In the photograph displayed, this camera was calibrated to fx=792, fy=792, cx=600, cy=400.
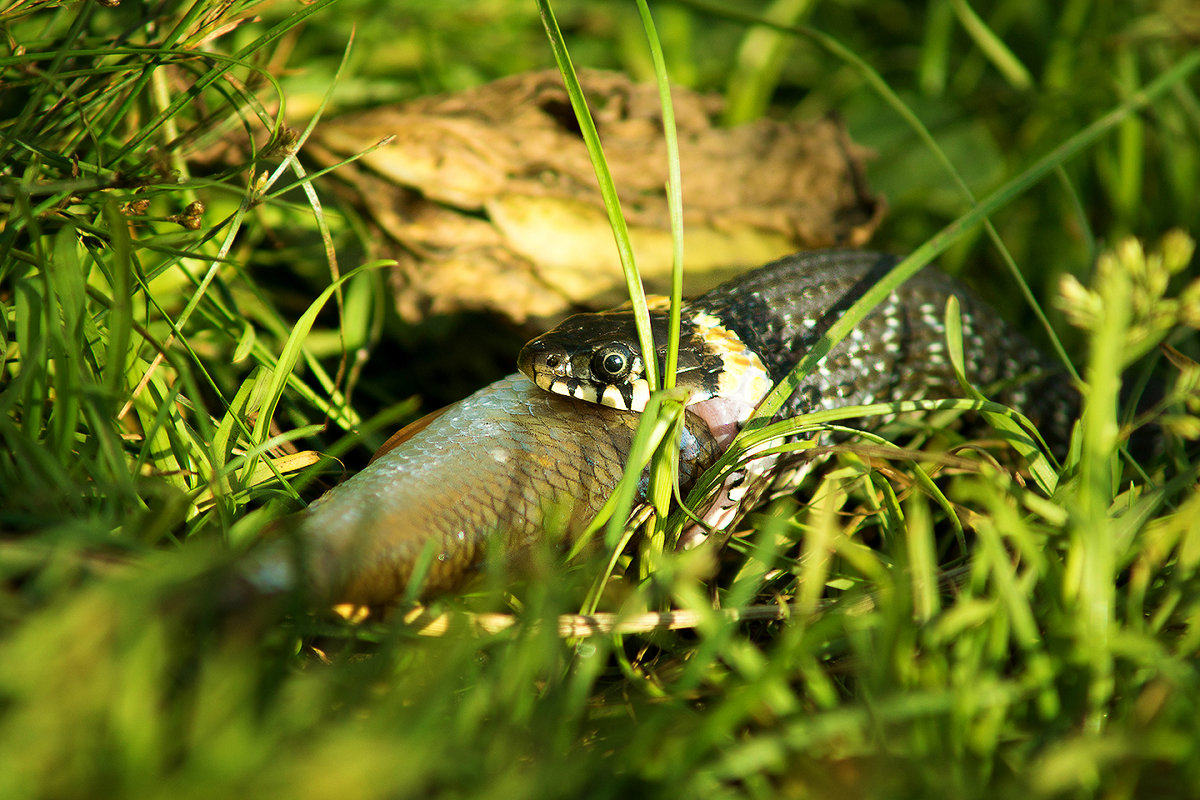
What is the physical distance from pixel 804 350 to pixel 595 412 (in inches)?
26.1

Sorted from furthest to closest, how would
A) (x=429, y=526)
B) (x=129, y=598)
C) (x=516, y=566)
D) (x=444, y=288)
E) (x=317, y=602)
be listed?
1. (x=444, y=288)
2. (x=516, y=566)
3. (x=429, y=526)
4. (x=317, y=602)
5. (x=129, y=598)

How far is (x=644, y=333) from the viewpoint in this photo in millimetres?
1717

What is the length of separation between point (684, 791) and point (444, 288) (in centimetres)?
174

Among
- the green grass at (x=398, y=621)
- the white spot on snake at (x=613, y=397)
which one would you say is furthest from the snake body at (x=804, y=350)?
the green grass at (x=398, y=621)

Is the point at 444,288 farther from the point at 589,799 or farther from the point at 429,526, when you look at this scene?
the point at 589,799

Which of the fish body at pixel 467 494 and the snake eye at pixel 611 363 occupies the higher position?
the snake eye at pixel 611 363

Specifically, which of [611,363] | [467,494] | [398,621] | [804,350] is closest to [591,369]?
[611,363]

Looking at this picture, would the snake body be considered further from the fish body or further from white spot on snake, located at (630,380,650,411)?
the fish body

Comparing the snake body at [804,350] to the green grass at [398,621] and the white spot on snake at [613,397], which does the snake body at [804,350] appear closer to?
the white spot on snake at [613,397]

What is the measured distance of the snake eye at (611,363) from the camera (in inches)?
76.5

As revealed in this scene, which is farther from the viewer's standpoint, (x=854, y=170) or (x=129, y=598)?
(x=854, y=170)

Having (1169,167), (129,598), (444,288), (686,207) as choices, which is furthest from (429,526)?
(1169,167)

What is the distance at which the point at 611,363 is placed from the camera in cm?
194

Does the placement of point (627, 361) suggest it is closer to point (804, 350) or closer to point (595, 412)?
point (595, 412)
